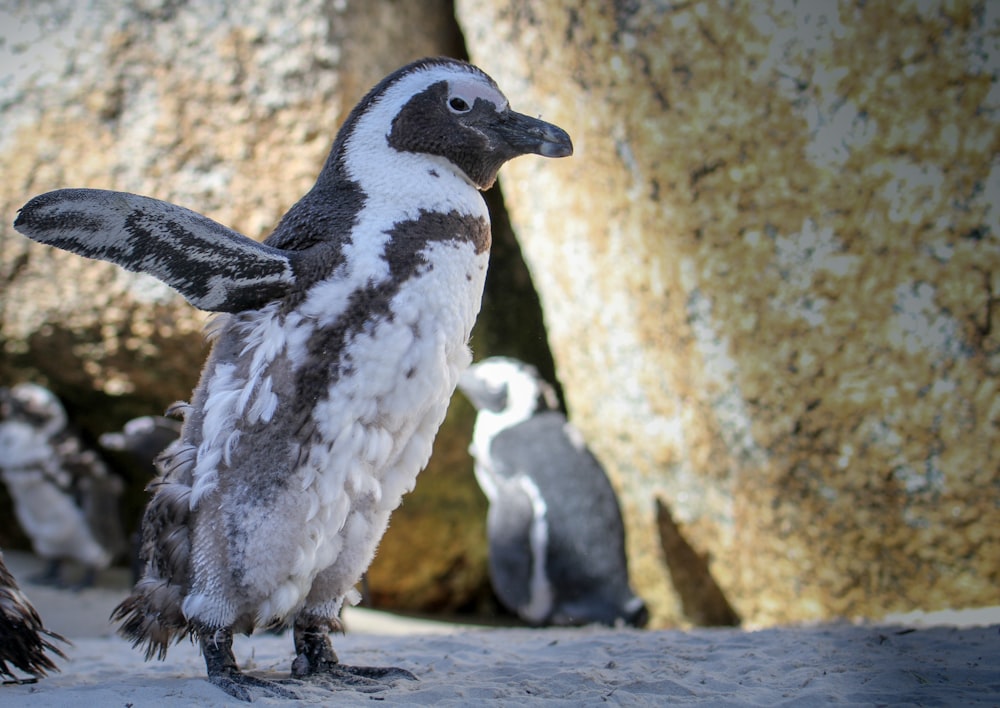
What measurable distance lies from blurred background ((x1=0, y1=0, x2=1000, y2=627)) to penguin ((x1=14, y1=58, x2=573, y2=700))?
1575 millimetres

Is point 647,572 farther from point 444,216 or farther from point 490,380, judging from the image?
point 444,216

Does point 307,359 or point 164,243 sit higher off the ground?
point 164,243

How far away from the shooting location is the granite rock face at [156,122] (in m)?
3.99

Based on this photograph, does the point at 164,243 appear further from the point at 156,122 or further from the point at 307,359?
the point at 156,122

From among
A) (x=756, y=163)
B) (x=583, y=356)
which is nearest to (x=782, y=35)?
(x=756, y=163)

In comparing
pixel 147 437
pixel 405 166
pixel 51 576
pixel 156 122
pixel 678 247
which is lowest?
pixel 51 576

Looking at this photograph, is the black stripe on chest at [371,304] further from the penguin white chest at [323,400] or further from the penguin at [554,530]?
the penguin at [554,530]

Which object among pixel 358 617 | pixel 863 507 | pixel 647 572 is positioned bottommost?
pixel 358 617

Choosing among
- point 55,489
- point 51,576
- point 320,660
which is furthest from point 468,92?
point 51,576

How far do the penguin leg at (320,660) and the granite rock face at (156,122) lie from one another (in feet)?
7.37

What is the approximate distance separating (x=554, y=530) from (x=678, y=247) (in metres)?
1.24

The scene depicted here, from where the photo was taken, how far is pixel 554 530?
3.75 metres

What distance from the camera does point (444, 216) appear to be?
6.20ft

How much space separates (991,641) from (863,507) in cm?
87
